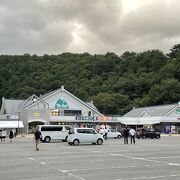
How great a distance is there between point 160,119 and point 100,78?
37.1 meters

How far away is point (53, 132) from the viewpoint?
143ft

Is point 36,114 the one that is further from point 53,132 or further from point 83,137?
point 83,137

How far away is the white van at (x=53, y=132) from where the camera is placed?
142 ft

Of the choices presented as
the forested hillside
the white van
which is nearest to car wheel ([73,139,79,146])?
the white van

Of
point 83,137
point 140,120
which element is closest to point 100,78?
point 140,120

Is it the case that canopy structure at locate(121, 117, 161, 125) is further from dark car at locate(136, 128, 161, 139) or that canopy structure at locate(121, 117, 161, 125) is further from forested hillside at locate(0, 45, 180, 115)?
dark car at locate(136, 128, 161, 139)

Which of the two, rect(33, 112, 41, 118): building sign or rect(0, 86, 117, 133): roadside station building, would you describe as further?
rect(33, 112, 41, 118): building sign

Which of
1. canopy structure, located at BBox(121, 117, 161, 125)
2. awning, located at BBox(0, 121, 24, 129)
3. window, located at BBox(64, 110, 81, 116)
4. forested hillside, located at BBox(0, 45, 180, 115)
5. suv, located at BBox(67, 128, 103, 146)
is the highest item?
forested hillside, located at BBox(0, 45, 180, 115)

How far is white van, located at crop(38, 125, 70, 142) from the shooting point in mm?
43403

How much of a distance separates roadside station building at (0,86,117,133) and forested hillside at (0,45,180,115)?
21367mm

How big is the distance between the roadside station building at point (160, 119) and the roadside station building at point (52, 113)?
6750 mm

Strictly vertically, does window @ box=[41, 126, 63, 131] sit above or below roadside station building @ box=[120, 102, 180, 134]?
below

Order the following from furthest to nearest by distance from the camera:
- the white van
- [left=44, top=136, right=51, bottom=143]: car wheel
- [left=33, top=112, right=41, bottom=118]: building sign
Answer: [left=33, top=112, right=41, bottom=118]: building sign → the white van → [left=44, top=136, right=51, bottom=143]: car wheel

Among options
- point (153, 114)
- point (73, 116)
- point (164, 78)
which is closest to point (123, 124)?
point (153, 114)
